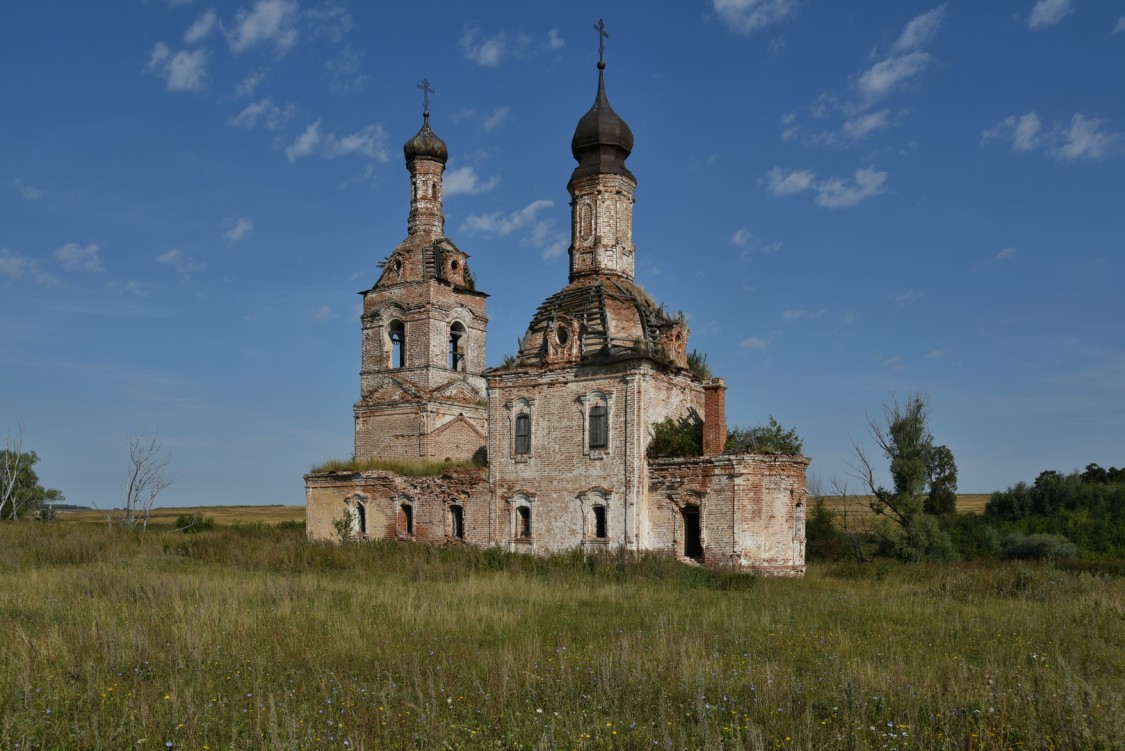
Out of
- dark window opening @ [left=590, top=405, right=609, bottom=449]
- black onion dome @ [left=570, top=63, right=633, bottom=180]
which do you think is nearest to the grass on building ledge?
dark window opening @ [left=590, top=405, right=609, bottom=449]

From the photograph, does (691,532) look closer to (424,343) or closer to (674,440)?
(674,440)

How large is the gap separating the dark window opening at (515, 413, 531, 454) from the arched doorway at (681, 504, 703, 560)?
4.97 metres

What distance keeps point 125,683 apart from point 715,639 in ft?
20.5

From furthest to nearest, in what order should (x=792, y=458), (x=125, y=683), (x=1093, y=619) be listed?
1. (x=792, y=458)
2. (x=1093, y=619)
3. (x=125, y=683)

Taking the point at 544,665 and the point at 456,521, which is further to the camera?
the point at 456,521

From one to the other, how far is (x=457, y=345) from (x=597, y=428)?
16011 mm

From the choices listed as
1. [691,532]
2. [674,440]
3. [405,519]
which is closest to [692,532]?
[691,532]

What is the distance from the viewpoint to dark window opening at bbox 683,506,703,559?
22.4 metres

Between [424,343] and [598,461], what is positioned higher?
[424,343]

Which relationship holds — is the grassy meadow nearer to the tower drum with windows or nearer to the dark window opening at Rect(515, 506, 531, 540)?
the dark window opening at Rect(515, 506, 531, 540)

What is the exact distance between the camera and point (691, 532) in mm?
22516

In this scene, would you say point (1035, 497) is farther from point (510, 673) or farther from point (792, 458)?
point (510, 673)

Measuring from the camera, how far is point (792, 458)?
2197 cm

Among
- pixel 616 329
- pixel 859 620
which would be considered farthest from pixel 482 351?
pixel 859 620
